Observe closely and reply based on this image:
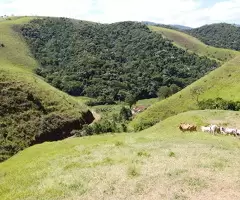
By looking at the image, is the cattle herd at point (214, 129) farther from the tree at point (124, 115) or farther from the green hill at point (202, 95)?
the tree at point (124, 115)

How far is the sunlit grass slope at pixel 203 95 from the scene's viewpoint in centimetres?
11006

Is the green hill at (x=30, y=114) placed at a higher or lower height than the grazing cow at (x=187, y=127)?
lower

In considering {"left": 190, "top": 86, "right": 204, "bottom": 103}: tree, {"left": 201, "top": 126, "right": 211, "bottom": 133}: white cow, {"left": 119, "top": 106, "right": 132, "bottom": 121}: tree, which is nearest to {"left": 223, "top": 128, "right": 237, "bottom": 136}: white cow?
{"left": 201, "top": 126, "right": 211, "bottom": 133}: white cow

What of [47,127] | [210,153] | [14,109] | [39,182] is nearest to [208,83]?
[47,127]

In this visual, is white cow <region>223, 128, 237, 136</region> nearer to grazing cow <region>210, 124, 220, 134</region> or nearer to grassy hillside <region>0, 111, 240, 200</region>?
grazing cow <region>210, 124, 220, 134</region>

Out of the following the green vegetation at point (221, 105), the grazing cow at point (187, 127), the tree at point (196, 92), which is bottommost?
the tree at point (196, 92)

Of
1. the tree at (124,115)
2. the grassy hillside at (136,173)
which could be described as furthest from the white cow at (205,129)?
the tree at (124,115)

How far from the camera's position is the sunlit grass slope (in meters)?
110

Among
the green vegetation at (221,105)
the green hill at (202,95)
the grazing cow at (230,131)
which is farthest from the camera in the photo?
the green hill at (202,95)

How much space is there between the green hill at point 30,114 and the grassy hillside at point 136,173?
55.4 m

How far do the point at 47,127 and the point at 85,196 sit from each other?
85.1 meters

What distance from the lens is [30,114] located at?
4478 inches

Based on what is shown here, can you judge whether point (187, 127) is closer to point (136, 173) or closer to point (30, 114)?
point (136, 173)

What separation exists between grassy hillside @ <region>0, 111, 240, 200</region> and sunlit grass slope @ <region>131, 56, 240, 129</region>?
6205 cm
